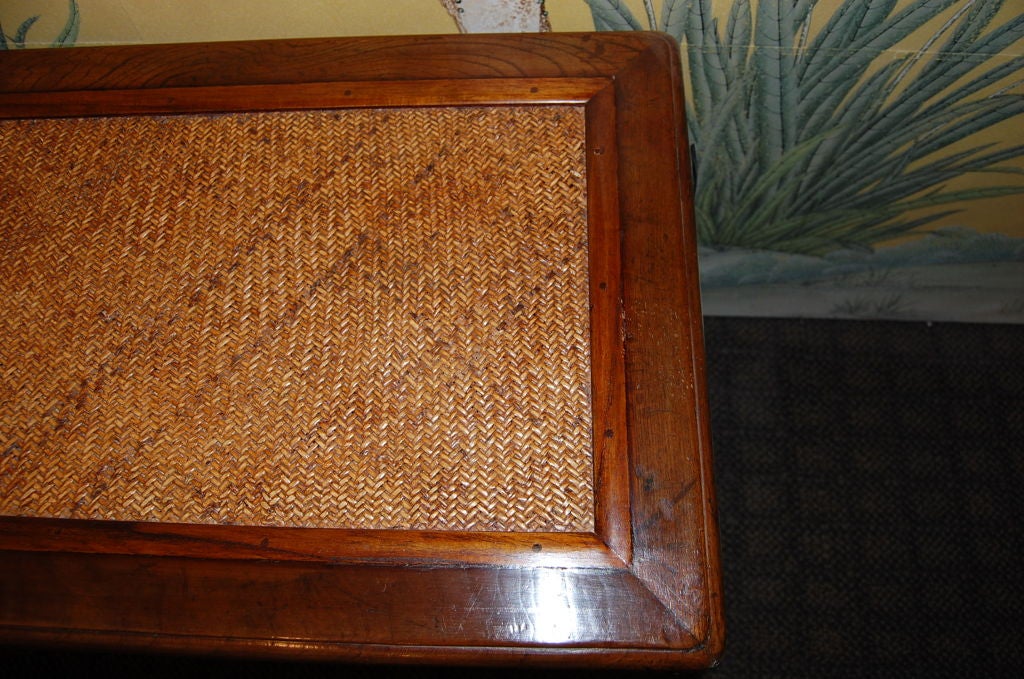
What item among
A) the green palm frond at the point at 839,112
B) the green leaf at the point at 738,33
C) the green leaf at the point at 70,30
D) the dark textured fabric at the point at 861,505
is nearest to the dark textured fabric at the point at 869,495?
the dark textured fabric at the point at 861,505

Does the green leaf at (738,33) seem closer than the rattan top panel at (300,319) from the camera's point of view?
No

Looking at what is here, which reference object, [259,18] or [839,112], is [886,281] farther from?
[259,18]

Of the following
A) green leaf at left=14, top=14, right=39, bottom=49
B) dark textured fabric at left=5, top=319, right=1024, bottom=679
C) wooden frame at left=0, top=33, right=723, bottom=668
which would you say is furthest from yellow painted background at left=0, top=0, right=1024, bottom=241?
dark textured fabric at left=5, top=319, right=1024, bottom=679

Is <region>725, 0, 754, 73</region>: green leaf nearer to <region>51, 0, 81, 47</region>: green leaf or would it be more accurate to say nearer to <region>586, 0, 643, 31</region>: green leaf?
<region>586, 0, 643, 31</region>: green leaf

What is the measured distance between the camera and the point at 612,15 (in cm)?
93

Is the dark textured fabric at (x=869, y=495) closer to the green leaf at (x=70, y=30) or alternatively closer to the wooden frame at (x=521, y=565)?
the wooden frame at (x=521, y=565)

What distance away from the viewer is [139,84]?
830 millimetres

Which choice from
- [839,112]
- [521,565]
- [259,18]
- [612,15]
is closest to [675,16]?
[612,15]

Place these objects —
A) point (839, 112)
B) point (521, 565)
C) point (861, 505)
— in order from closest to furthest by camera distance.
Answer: point (521, 565) < point (839, 112) < point (861, 505)

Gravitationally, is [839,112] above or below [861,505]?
above

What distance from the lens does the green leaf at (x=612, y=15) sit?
916 millimetres

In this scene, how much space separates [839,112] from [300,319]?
77 centimetres

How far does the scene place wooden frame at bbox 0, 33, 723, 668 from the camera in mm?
618

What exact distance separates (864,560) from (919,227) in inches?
21.7
